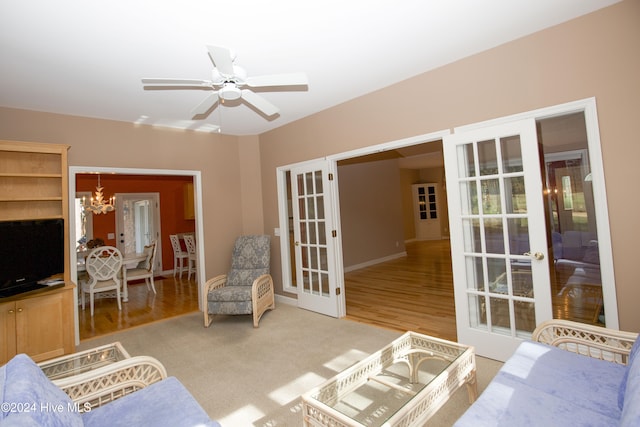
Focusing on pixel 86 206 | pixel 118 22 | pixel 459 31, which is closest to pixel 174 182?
pixel 86 206

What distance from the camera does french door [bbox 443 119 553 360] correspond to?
2.57m

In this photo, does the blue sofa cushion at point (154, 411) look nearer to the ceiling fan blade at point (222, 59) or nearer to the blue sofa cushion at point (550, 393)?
the blue sofa cushion at point (550, 393)

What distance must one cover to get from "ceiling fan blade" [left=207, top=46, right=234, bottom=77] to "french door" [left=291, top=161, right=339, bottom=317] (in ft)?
7.20

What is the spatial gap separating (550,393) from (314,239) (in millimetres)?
3198

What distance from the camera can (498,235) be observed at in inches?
109

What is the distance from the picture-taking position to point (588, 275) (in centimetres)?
405

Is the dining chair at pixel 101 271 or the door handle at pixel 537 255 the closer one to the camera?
the door handle at pixel 537 255

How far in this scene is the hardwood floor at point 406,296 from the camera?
3.69m

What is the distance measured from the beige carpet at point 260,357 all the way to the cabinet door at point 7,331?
0.68 metres

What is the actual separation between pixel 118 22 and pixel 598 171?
3.59m

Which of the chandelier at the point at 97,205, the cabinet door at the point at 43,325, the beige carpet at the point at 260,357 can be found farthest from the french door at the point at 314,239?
the chandelier at the point at 97,205

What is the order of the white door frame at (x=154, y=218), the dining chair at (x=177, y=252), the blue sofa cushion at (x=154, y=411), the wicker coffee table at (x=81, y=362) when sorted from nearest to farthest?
the blue sofa cushion at (x=154, y=411)
the wicker coffee table at (x=81, y=362)
the dining chair at (x=177, y=252)
the white door frame at (x=154, y=218)

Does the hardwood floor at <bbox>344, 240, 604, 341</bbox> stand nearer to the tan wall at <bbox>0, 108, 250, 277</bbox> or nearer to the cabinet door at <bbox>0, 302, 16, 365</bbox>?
the tan wall at <bbox>0, 108, 250, 277</bbox>

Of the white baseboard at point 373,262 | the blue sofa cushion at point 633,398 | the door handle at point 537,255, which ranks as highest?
the door handle at point 537,255
